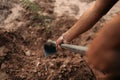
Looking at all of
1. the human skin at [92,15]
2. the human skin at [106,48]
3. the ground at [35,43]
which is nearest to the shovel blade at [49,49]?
the ground at [35,43]

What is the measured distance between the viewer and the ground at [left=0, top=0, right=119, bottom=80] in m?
3.05

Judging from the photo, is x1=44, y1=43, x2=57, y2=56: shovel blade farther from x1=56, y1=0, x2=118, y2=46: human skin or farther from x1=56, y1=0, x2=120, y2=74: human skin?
x1=56, y1=0, x2=120, y2=74: human skin

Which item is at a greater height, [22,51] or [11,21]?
[11,21]

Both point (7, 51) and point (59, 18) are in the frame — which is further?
point (59, 18)

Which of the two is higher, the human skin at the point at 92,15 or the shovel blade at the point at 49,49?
the human skin at the point at 92,15

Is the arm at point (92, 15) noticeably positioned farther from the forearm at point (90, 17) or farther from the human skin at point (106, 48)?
the human skin at point (106, 48)

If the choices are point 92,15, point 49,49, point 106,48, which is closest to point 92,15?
point 92,15

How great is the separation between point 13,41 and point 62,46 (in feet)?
3.24

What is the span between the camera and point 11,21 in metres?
3.86

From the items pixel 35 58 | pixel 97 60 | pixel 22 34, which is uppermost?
pixel 97 60

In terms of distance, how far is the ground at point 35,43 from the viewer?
3.05 meters

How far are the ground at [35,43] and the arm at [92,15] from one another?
671 millimetres

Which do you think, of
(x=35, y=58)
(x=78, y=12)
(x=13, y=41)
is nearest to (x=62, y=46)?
(x=35, y=58)

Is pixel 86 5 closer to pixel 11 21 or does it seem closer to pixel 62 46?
pixel 11 21
